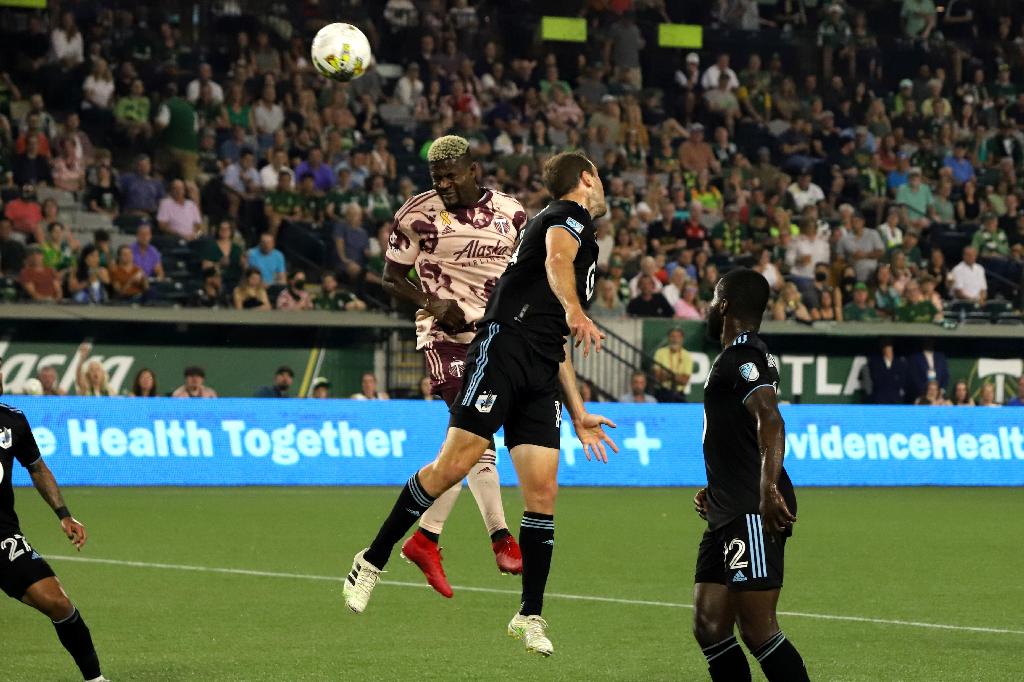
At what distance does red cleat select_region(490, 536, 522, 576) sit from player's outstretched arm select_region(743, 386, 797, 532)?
2666 millimetres

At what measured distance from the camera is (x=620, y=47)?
30562mm

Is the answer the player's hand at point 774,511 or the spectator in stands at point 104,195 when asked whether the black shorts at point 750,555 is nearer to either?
the player's hand at point 774,511

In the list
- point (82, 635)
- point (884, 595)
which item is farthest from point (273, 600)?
point (884, 595)

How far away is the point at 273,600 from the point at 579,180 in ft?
14.9

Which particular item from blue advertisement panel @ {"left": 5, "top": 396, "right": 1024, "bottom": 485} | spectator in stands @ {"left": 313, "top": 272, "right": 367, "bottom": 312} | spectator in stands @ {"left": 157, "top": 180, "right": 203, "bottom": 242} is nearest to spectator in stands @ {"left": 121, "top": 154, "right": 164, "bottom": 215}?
spectator in stands @ {"left": 157, "top": 180, "right": 203, "bottom": 242}

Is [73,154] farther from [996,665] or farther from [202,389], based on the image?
[996,665]

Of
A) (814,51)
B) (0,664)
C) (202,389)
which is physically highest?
(814,51)

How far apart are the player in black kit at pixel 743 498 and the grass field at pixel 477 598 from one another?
202cm

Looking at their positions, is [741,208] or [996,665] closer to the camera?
[996,665]

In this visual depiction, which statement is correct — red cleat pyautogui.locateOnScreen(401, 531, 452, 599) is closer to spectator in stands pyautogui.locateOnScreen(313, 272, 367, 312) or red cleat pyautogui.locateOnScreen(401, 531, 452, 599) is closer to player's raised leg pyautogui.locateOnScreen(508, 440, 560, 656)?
player's raised leg pyautogui.locateOnScreen(508, 440, 560, 656)

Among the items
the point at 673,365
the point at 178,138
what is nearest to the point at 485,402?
the point at 673,365

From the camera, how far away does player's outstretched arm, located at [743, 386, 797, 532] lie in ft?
20.3

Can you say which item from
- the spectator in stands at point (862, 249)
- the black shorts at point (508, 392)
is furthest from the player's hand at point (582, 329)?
the spectator in stands at point (862, 249)

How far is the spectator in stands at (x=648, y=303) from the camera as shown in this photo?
24.4 metres
